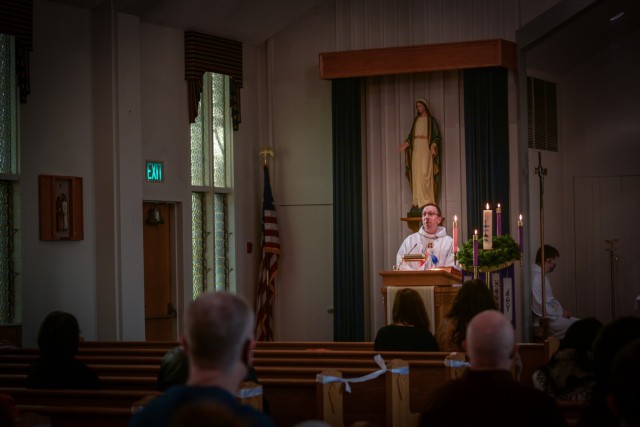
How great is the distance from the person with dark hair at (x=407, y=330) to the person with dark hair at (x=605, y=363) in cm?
320

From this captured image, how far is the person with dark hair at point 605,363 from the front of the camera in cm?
272

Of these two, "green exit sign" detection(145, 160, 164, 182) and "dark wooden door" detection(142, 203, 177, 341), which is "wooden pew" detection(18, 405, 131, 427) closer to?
"green exit sign" detection(145, 160, 164, 182)

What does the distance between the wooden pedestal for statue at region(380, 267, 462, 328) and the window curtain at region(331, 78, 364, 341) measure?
121 inches

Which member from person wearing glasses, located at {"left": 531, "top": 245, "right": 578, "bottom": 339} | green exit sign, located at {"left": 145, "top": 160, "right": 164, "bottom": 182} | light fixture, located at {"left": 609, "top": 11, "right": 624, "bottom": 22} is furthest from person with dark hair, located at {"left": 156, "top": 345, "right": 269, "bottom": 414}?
light fixture, located at {"left": 609, "top": 11, "right": 624, "bottom": 22}

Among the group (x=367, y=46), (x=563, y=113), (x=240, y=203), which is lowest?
(x=240, y=203)

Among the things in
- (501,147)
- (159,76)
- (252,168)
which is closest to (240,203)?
(252,168)

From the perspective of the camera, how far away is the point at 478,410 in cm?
Answer: 272

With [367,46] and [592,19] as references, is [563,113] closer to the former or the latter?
[592,19]

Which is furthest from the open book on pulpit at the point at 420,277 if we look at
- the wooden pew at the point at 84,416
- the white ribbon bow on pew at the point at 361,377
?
the wooden pew at the point at 84,416

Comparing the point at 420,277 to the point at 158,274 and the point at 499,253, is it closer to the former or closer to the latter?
the point at 499,253

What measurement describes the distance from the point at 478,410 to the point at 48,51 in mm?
7814

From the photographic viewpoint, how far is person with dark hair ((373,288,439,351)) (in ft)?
19.9

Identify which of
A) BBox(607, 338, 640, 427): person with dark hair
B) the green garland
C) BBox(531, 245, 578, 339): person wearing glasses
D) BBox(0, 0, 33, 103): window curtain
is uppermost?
BBox(0, 0, 33, 103): window curtain

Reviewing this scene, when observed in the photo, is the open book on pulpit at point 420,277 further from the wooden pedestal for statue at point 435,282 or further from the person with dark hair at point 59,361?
the person with dark hair at point 59,361
